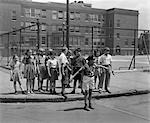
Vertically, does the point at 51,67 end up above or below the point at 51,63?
below

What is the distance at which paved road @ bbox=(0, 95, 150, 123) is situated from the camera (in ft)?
21.7

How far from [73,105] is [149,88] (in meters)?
4.43

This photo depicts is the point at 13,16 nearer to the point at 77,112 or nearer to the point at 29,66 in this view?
the point at 29,66

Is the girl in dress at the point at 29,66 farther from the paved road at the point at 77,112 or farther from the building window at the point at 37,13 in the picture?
the building window at the point at 37,13

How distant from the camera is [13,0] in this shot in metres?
59.2

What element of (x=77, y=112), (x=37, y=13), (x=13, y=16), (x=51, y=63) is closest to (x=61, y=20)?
(x=37, y=13)

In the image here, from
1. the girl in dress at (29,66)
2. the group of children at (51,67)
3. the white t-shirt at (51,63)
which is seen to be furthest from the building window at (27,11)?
the white t-shirt at (51,63)

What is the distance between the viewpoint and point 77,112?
743 centimetres

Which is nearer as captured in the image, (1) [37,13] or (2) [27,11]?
(2) [27,11]

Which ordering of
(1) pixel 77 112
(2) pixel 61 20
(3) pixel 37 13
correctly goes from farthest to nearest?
(2) pixel 61 20 < (3) pixel 37 13 < (1) pixel 77 112

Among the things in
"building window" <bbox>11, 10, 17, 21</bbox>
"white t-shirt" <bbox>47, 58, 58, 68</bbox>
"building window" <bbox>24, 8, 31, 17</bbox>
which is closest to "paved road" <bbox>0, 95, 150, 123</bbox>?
"white t-shirt" <bbox>47, 58, 58, 68</bbox>

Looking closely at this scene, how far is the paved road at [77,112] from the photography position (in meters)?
6.61

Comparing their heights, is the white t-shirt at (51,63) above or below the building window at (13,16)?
below

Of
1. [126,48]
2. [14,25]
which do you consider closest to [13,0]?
[14,25]
